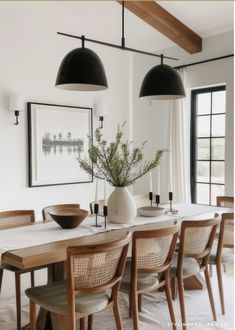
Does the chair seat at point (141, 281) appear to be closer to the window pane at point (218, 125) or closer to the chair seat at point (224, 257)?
the chair seat at point (224, 257)

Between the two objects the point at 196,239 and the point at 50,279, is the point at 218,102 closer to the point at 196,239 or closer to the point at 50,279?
the point at 196,239

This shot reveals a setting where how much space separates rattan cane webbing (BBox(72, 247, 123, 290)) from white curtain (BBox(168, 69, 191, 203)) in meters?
2.94

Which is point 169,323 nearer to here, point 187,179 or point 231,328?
point 231,328

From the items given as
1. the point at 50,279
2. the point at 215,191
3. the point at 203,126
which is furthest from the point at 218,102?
the point at 50,279

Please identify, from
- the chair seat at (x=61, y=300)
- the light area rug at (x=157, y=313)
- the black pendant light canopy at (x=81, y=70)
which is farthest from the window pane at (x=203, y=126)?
the chair seat at (x=61, y=300)

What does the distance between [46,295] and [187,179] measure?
3.22 metres

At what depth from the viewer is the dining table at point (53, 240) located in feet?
6.84

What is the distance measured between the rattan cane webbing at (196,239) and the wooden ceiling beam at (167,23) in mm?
2775

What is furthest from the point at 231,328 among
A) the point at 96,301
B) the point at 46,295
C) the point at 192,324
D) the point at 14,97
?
the point at 14,97

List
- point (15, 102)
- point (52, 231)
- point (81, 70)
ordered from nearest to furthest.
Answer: point (81, 70) < point (52, 231) < point (15, 102)

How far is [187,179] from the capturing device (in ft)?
16.3

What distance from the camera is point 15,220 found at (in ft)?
10.5

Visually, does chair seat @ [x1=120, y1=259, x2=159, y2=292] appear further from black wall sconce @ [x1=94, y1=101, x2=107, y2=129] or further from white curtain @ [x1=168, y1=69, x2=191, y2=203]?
black wall sconce @ [x1=94, y1=101, x2=107, y2=129]

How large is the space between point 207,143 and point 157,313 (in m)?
2.66
